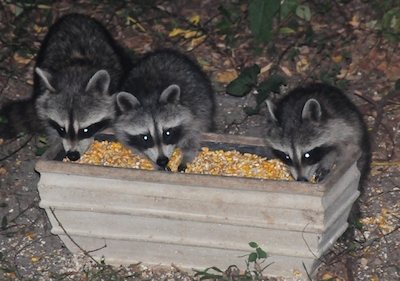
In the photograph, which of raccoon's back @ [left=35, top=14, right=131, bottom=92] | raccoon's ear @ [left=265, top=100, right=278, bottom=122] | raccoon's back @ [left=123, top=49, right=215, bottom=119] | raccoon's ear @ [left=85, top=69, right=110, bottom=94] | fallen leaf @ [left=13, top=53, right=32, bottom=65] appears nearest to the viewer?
raccoon's ear @ [left=265, top=100, right=278, bottom=122]

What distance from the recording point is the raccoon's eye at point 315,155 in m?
5.98

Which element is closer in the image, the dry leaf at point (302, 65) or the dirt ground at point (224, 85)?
the dirt ground at point (224, 85)

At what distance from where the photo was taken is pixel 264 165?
6090 millimetres

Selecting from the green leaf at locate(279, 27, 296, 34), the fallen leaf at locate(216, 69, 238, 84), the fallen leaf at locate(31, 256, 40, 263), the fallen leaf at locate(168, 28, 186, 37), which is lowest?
the fallen leaf at locate(216, 69, 238, 84)

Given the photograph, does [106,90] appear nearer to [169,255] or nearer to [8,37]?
[169,255]

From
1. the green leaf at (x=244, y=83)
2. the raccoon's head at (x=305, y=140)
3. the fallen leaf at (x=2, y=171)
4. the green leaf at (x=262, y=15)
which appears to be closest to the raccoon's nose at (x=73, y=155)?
the fallen leaf at (x=2, y=171)

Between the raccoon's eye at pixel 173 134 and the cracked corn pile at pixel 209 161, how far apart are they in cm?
16

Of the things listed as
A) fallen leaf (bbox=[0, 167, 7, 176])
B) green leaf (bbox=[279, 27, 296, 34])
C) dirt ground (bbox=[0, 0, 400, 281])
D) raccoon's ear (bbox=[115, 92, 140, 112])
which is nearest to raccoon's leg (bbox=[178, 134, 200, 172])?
raccoon's ear (bbox=[115, 92, 140, 112])

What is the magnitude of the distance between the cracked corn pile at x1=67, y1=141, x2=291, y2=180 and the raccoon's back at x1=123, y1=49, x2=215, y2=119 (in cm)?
38

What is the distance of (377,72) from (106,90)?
2.48m

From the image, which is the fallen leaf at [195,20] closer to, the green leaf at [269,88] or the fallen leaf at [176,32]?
the fallen leaf at [176,32]

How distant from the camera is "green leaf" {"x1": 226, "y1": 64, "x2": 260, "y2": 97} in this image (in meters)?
Result: 7.37

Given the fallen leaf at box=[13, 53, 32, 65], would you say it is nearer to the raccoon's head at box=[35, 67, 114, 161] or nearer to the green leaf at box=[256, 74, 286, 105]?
the raccoon's head at box=[35, 67, 114, 161]

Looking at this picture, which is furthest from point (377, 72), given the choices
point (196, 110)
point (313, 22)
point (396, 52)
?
point (196, 110)
